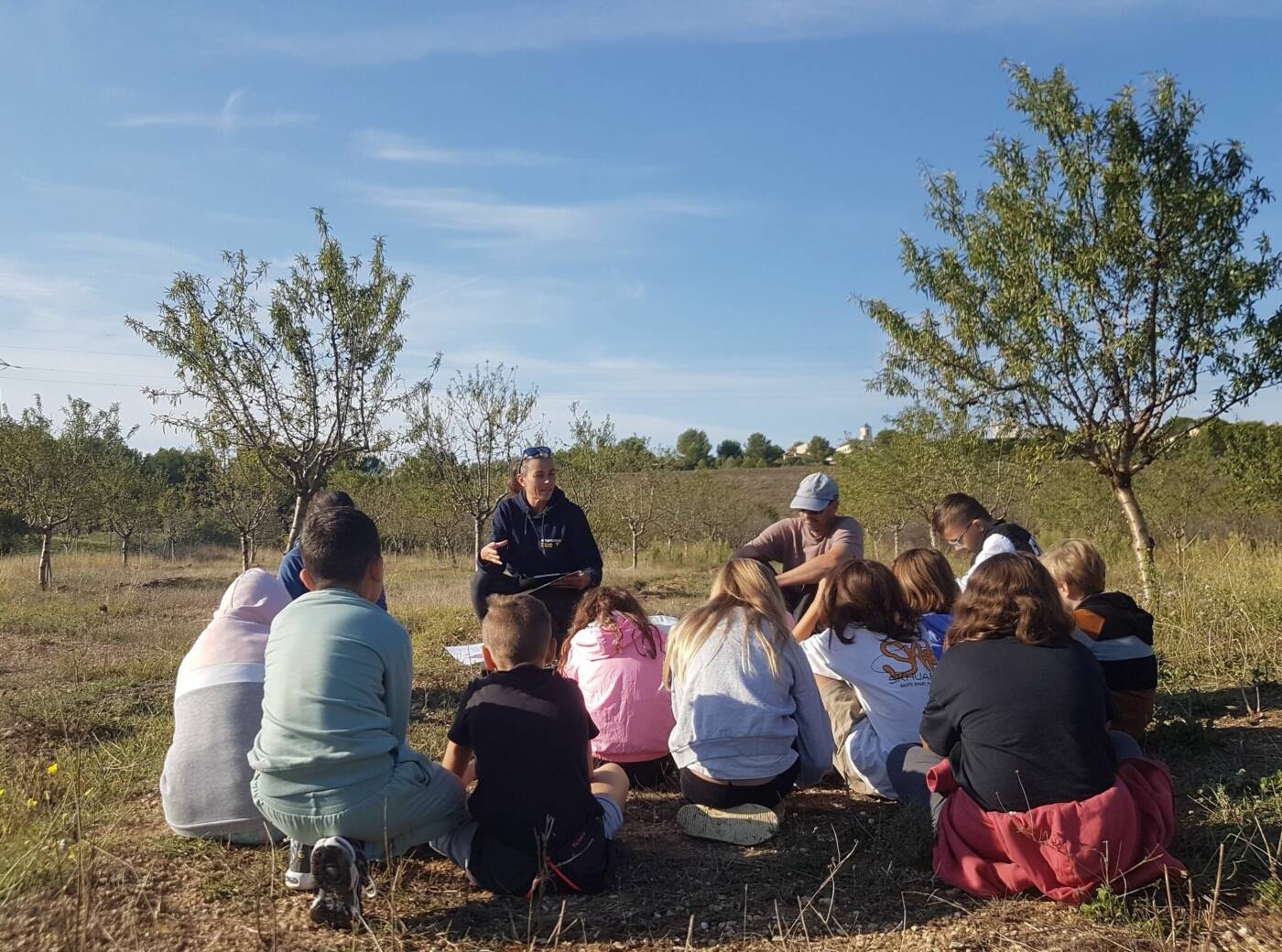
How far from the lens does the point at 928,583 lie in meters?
4.55

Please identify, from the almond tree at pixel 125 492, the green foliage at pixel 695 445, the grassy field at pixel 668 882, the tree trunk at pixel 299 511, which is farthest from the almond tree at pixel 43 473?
the green foliage at pixel 695 445

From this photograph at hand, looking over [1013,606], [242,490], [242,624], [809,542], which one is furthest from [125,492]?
[1013,606]

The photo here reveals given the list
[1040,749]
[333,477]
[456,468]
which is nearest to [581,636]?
[1040,749]

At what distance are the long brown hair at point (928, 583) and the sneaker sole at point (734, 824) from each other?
4.53 feet

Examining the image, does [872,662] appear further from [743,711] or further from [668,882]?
[668,882]

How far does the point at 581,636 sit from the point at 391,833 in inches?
61.4

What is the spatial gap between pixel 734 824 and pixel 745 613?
81 centimetres

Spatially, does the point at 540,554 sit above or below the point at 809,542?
below

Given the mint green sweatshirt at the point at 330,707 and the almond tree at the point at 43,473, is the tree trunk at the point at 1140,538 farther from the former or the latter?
the almond tree at the point at 43,473

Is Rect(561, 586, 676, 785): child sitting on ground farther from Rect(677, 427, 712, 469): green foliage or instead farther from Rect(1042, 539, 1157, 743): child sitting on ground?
Rect(677, 427, 712, 469): green foliage

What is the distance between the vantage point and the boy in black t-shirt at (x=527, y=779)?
9.98 feet

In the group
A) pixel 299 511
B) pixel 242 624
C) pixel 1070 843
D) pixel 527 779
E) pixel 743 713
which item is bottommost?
pixel 1070 843

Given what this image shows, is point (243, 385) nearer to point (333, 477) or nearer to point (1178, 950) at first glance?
point (1178, 950)

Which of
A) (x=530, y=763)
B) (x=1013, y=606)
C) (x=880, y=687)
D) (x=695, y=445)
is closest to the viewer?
(x=530, y=763)
